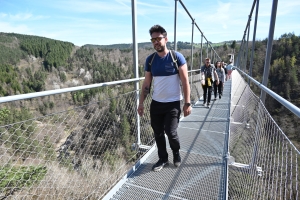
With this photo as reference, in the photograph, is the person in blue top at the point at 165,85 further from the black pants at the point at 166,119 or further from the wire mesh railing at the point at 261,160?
the wire mesh railing at the point at 261,160

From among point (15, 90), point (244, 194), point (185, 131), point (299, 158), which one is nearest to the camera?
point (299, 158)

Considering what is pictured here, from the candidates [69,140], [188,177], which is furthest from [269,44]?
[69,140]

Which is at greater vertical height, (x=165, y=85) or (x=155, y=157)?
(x=165, y=85)

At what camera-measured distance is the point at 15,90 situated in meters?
49.6

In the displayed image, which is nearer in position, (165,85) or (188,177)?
(165,85)

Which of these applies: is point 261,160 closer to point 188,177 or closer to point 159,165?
point 188,177

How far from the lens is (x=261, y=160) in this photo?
2145 mm

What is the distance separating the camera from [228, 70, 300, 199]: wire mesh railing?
1042mm

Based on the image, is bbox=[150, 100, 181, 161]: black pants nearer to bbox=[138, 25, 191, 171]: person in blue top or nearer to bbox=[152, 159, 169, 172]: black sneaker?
bbox=[138, 25, 191, 171]: person in blue top

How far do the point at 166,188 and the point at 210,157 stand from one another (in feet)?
2.65

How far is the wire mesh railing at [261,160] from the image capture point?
1.04 meters

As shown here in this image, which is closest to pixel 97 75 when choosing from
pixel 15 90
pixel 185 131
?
pixel 15 90

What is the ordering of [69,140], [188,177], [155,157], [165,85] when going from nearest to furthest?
[165,85], [188,177], [155,157], [69,140]

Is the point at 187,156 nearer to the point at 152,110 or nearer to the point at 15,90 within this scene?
the point at 152,110
